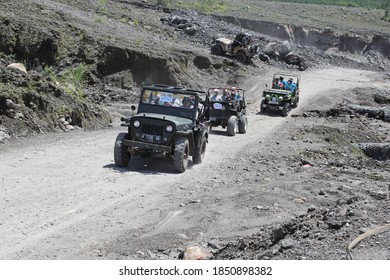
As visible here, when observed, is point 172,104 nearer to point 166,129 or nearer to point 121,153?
point 166,129

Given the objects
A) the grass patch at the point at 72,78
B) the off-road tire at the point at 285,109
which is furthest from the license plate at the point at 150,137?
the off-road tire at the point at 285,109

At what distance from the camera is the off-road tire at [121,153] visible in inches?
582

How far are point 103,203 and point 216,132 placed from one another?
34.1ft

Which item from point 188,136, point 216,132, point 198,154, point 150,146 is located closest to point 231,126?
point 216,132

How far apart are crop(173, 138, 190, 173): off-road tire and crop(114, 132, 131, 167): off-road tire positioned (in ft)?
3.87

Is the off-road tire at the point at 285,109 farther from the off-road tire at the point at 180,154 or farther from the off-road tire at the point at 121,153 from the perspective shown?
the off-road tire at the point at 121,153

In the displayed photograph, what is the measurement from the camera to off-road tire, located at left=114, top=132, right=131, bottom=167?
1479 cm

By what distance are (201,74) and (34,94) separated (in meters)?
16.2

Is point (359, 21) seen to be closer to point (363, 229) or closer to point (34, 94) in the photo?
point (34, 94)

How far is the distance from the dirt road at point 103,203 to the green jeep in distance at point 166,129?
1.37ft

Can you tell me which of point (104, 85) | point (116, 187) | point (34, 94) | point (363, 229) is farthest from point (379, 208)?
point (104, 85)

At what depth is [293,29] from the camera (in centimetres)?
5878

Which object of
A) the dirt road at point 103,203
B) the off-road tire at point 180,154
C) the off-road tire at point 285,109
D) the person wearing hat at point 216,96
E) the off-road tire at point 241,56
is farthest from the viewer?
the off-road tire at point 241,56

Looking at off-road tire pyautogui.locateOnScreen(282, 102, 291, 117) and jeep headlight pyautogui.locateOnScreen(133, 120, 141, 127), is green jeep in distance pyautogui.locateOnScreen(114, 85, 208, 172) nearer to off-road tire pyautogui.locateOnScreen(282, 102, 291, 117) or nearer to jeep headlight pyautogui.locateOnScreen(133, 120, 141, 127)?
jeep headlight pyautogui.locateOnScreen(133, 120, 141, 127)
